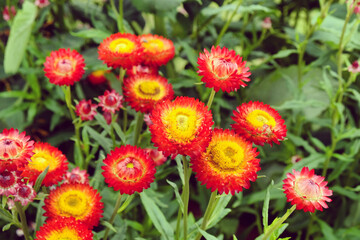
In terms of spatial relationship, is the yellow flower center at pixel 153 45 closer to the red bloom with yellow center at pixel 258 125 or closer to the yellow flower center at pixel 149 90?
the yellow flower center at pixel 149 90

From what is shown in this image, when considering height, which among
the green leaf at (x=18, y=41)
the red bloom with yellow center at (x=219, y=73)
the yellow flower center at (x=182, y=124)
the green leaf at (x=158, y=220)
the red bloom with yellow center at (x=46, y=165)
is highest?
the green leaf at (x=18, y=41)

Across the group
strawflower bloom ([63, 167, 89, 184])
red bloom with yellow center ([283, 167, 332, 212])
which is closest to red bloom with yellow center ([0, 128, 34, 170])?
strawflower bloom ([63, 167, 89, 184])

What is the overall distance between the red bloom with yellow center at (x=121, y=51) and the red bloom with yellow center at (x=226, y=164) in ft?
0.75

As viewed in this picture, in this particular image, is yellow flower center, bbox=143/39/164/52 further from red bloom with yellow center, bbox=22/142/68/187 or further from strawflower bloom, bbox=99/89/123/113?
red bloom with yellow center, bbox=22/142/68/187

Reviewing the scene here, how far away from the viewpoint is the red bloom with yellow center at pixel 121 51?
69cm

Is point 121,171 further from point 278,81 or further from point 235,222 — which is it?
point 278,81

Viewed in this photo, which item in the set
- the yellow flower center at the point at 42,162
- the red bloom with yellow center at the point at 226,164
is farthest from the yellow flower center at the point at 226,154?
the yellow flower center at the point at 42,162

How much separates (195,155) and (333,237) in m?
0.63

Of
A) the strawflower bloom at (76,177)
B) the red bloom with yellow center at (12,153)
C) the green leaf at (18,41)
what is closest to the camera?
the green leaf at (18,41)

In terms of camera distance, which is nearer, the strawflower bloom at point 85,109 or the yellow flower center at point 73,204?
the yellow flower center at point 73,204

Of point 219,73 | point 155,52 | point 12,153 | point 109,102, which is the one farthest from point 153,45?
point 12,153

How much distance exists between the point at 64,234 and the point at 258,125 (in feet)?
1.03

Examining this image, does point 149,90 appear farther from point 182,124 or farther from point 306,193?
point 306,193

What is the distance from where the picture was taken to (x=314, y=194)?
0.50 m
